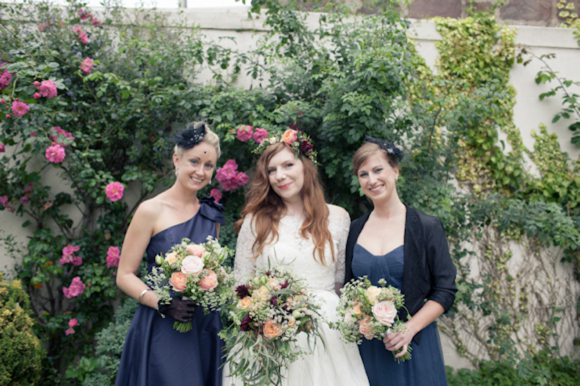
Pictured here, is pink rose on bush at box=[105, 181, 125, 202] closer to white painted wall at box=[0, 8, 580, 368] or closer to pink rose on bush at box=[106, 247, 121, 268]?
pink rose on bush at box=[106, 247, 121, 268]

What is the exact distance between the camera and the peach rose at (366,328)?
6.50 feet

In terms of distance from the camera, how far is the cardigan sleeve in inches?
90.8

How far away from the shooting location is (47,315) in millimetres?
3797

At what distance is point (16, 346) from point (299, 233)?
2.45 metres

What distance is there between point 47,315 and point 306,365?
9.55 feet

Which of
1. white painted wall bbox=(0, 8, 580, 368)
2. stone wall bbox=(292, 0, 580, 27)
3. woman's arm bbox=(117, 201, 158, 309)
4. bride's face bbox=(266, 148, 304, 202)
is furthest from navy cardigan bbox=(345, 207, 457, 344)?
stone wall bbox=(292, 0, 580, 27)

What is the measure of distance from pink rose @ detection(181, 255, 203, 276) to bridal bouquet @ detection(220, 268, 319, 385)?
0.23m

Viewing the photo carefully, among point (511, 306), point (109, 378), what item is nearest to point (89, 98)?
point (109, 378)

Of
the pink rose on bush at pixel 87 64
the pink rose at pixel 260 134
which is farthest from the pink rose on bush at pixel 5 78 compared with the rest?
the pink rose at pixel 260 134

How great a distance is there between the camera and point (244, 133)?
3.40 meters

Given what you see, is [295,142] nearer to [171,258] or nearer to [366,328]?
[171,258]

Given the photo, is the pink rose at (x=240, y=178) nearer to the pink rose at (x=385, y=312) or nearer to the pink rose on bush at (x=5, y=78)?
the pink rose at (x=385, y=312)

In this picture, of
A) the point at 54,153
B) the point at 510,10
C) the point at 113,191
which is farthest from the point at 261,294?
the point at 510,10

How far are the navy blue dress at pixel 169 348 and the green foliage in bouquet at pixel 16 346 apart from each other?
4.21 feet
